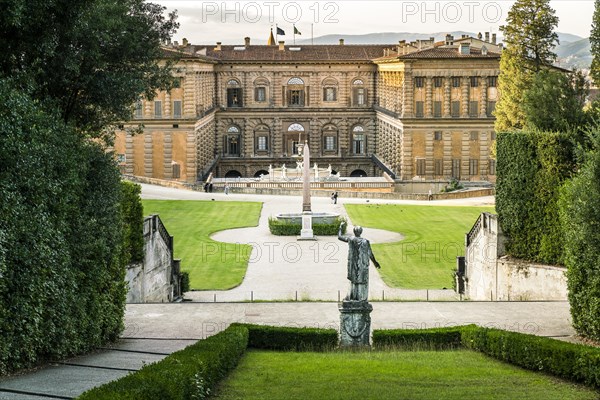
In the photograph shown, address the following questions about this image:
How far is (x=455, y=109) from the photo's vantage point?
8331 centimetres

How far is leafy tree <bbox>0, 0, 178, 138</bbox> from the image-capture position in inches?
760

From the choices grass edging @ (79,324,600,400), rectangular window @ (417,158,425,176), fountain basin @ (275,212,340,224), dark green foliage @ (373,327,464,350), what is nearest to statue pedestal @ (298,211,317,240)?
fountain basin @ (275,212,340,224)

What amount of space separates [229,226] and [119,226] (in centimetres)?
2890

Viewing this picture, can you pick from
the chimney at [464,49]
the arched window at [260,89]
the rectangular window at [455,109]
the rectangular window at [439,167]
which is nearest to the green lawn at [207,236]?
the rectangular window at [439,167]

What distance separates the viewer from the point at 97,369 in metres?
18.3

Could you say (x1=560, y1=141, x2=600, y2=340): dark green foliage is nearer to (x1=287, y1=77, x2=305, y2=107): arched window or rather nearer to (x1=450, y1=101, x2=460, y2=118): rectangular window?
(x1=450, y1=101, x2=460, y2=118): rectangular window

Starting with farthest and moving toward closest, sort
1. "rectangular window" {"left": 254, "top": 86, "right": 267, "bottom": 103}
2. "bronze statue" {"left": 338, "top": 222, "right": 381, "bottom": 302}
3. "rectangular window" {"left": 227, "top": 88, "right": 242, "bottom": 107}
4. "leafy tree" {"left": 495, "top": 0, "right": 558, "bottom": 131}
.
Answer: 1. "rectangular window" {"left": 254, "top": 86, "right": 267, "bottom": 103}
2. "rectangular window" {"left": 227, "top": 88, "right": 242, "bottom": 107}
3. "leafy tree" {"left": 495, "top": 0, "right": 558, "bottom": 131}
4. "bronze statue" {"left": 338, "top": 222, "right": 381, "bottom": 302}

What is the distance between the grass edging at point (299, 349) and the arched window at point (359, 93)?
78.7 meters

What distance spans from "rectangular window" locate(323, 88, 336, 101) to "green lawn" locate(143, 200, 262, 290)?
39.8m

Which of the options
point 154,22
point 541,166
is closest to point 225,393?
point 154,22

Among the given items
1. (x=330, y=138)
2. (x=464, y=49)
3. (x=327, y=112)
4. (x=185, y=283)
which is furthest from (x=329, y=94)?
(x=185, y=283)

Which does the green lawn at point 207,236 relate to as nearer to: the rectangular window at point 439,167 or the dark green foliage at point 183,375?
the dark green foliage at point 183,375

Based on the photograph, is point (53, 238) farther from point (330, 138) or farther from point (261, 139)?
point (330, 138)

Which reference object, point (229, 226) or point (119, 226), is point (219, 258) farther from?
point (119, 226)
